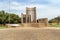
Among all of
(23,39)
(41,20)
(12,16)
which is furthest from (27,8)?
(23,39)

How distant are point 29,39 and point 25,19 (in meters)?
38.2

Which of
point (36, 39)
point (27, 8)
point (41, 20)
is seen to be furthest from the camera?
point (27, 8)

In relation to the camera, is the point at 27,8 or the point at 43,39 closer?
the point at 43,39

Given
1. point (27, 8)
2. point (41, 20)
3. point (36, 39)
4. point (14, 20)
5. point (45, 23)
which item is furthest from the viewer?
point (14, 20)

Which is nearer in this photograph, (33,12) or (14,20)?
(33,12)

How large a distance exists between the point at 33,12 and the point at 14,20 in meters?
8.94

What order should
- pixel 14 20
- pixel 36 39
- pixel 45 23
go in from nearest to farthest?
pixel 36 39
pixel 45 23
pixel 14 20

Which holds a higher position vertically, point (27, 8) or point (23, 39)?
point (27, 8)

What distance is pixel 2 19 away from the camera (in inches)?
1925

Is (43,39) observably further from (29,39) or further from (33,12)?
(33,12)

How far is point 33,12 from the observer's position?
49000mm

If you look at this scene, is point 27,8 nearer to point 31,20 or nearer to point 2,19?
point 31,20

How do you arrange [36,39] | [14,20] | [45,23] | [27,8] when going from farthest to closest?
[14,20], [27,8], [45,23], [36,39]

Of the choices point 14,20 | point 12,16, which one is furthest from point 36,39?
point 12,16
